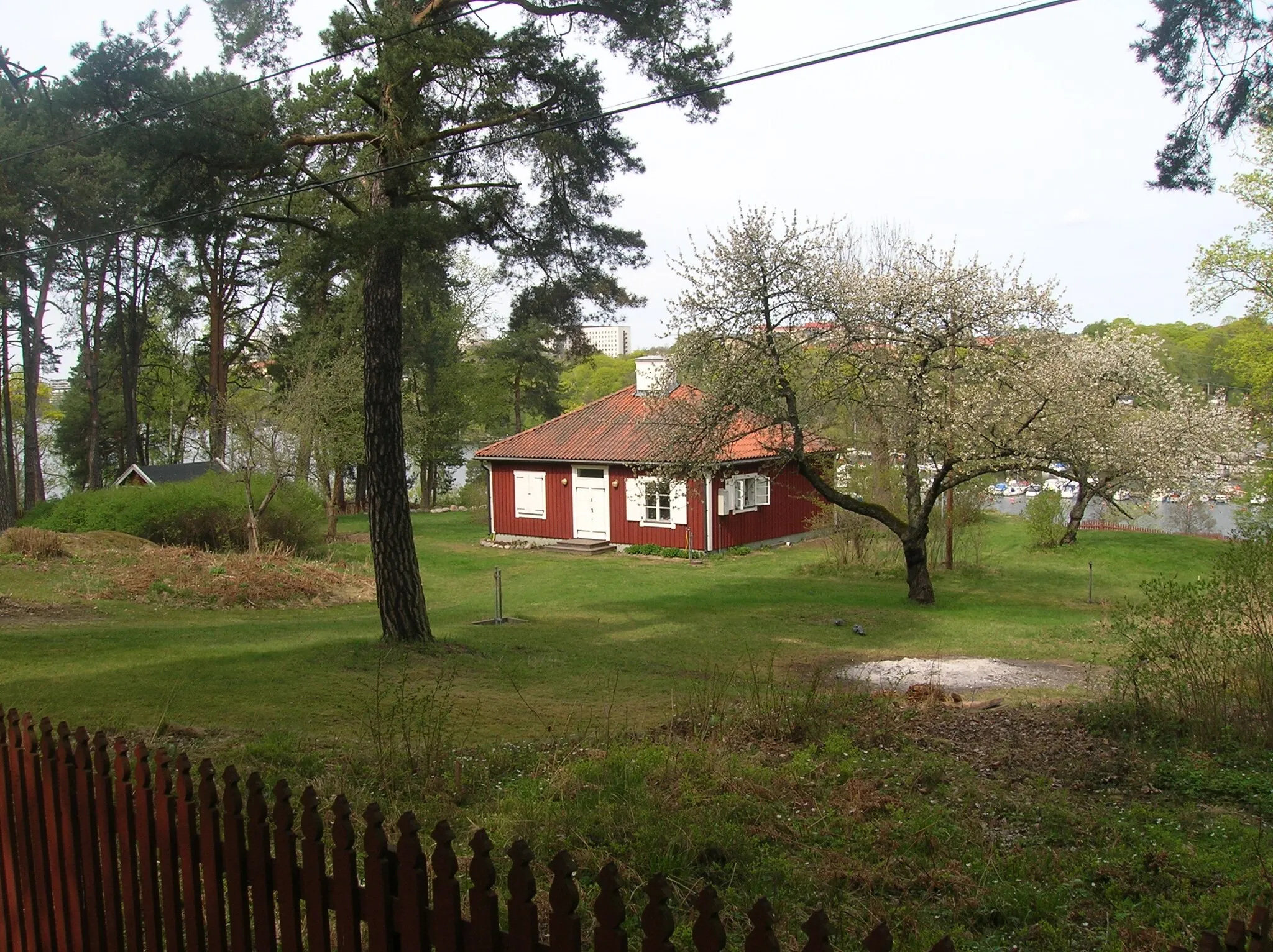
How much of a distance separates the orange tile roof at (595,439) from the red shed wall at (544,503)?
0.48 meters

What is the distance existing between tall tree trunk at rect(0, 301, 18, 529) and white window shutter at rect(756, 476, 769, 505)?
73.2ft

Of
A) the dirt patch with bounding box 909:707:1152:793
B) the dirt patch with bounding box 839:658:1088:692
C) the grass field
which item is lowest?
the dirt patch with bounding box 839:658:1088:692

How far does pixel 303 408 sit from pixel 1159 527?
35685 mm

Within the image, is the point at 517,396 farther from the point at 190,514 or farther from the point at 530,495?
the point at 190,514

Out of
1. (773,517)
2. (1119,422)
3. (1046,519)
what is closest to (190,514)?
(773,517)

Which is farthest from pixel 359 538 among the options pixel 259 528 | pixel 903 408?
pixel 903 408

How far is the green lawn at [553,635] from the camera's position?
9055mm

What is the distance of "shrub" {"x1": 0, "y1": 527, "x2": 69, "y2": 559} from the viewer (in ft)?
67.1

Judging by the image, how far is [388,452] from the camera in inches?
501

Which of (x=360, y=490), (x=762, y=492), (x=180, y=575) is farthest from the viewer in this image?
(x=360, y=490)

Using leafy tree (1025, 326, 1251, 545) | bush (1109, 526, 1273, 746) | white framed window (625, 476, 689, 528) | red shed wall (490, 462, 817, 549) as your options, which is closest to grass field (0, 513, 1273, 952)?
bush (1109, 526, 1273, 746)

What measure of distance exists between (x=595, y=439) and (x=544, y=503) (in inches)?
111

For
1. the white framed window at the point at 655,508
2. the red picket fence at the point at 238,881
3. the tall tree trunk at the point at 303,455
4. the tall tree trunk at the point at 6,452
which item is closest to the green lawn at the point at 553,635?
the white framed window at the point at 655,508

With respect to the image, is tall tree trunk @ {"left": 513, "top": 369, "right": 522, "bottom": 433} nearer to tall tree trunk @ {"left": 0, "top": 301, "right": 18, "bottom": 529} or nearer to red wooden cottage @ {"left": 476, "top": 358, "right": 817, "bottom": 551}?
red wooden cottage @ {"left": 476, "top": 358, "right": 817, "bottom": 551}
